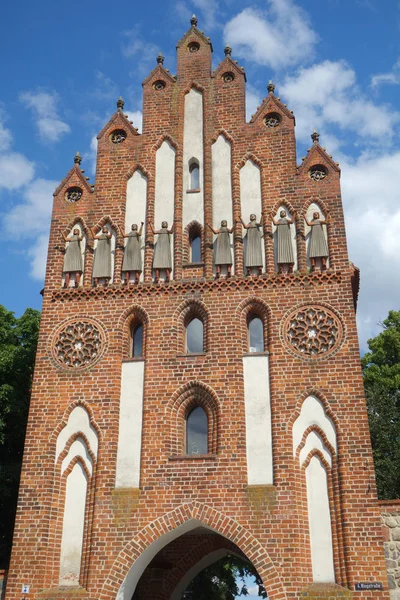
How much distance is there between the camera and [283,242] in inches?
627

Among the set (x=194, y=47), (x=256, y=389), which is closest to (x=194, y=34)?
(x=194, y=47)

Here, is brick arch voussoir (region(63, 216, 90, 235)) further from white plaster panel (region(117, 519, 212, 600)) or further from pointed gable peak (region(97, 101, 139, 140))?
white plaster panel (region(117, 519, 212, 600))

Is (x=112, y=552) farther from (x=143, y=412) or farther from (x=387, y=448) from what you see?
(x=387, y=448)

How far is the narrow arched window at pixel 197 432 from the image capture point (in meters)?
14.6

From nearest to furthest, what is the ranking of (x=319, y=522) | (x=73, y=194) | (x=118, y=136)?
1. (x=319, y=522)
2. (x=73, y=194)
3. (x=118, y=136)

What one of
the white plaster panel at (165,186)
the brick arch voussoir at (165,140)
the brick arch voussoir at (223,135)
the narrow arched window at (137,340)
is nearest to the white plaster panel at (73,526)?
the narrow arched window at (137,340)

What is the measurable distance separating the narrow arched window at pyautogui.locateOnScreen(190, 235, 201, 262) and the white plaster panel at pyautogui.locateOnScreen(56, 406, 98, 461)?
14.9 feet

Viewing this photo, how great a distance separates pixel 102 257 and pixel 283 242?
4471mm

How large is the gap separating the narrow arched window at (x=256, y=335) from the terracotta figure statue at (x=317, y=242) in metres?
1.82

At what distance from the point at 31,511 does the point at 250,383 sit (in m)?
5.38

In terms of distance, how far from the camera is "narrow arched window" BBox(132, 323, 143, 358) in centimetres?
1580

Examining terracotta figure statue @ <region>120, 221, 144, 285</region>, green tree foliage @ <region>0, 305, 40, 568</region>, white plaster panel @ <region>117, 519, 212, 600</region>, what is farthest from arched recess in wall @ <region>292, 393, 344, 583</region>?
green tree foliage @ <region>0, 305, 40, 568</region>

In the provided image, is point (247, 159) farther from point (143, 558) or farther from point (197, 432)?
point (143, 558)

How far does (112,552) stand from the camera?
13.6 m
